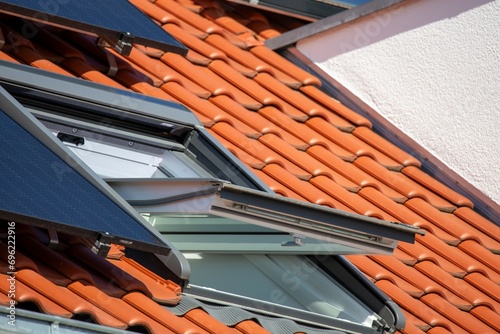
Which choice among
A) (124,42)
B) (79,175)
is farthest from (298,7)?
(79,175)

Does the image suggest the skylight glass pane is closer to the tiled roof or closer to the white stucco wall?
the tiled roof

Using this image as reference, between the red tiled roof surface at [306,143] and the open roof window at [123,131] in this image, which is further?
the red tiled roof surface at [306,143]

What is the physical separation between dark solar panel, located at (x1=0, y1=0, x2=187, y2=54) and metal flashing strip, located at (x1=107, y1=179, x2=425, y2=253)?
1.05 m

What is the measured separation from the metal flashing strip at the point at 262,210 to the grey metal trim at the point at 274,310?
379 millimetres

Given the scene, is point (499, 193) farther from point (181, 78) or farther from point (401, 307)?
point (181, 78)

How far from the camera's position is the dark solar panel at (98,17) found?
5.19 metres

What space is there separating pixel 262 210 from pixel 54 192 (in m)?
0.84

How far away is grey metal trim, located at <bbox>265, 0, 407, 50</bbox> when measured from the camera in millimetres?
7258

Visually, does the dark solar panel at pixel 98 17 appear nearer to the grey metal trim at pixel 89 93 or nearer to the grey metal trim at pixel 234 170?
the grey metal trim at pixel 89 93

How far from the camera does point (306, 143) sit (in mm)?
6562

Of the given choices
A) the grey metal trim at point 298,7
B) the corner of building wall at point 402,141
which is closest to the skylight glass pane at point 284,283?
the corner of building wall at point 402,141

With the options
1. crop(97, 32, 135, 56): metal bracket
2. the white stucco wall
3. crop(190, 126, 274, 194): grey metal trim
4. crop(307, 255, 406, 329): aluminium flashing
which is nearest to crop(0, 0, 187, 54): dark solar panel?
crop(97, 32, 135, 56): metal bracket

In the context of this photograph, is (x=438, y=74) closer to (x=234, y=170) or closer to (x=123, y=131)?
(x=234, y=170)

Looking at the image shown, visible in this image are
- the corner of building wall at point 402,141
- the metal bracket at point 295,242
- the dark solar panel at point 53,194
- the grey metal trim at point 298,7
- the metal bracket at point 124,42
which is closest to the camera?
the dark solar panel at point 53,194
